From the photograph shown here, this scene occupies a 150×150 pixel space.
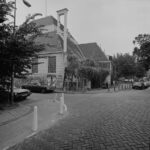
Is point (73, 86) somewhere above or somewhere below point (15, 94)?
above

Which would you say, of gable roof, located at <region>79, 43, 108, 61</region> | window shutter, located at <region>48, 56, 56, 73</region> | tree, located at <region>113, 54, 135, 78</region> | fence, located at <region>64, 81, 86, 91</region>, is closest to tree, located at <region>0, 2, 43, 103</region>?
fence, located at <region>64, 81, 86, 91</region>

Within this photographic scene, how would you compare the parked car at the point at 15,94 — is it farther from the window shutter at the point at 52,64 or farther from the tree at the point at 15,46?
the window shutter at the point at 52,64

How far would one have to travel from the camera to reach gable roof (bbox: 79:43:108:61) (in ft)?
96.6

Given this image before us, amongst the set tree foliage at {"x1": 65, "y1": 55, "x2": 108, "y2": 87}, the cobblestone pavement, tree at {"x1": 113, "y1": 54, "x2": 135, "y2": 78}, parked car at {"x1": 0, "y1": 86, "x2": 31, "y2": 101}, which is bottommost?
the cobblestone pavement

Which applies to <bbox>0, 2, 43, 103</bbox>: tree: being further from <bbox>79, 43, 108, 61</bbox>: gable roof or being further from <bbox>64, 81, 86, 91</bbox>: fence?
<bbox>79, 43, 108, 61</bbox>: gable roof

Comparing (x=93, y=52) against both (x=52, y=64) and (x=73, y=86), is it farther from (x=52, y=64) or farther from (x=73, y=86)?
(x=73, y=86)

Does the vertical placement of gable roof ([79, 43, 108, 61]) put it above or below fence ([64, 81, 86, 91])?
above

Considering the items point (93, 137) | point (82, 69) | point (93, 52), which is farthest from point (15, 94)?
point (93, 52)

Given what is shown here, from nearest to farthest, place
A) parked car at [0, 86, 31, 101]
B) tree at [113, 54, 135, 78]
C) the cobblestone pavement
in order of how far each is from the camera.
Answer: the cobblestone pavement
parked car at [0, 86, 31, 101]
tree at [113, 54, 135, 78]

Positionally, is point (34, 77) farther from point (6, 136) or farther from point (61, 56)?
point (6, 136)

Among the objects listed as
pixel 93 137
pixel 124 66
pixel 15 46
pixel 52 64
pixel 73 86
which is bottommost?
pixel 93 137

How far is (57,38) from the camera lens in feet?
75.0

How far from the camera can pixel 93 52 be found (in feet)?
99.2

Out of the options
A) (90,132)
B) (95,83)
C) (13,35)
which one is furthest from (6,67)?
(95,83)
